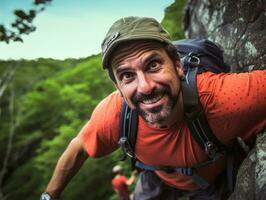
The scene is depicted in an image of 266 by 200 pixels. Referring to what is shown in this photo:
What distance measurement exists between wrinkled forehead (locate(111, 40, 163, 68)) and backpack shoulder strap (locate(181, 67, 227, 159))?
1.10 feet

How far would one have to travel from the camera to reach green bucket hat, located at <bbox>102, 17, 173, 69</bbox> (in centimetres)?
235

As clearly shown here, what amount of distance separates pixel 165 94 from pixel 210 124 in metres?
0.36

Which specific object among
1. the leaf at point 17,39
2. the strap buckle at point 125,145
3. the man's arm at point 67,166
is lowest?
the man's arm at point 67,166

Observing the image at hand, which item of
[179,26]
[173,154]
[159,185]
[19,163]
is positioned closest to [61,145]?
[19,163]

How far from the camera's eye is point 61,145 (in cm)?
1288

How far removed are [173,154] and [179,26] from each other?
3.54 metres

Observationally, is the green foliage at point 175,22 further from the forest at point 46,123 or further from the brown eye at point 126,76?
the forest at point 46,123

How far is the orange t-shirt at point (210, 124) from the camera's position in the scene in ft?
7.95

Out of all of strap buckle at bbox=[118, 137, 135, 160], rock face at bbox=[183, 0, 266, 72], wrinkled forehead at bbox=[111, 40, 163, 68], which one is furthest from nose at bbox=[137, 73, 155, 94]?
rock face at bbox=[183, 0, 266, 72]

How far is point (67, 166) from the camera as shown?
3.05 metres

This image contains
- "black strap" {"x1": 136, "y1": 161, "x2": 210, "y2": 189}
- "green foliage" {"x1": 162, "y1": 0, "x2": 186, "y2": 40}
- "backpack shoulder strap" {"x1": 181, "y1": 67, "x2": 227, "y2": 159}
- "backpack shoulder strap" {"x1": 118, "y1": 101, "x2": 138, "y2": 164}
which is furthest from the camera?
"green foliage" {"x1": 162, "y1": 0, "x2": 186, "y2": 40}

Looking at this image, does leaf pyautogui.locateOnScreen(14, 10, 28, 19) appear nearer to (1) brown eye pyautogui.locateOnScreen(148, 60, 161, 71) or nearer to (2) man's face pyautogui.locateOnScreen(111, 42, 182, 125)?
(2) man's face pyautogui.locateOnScreen(111, 42, 182, 125)

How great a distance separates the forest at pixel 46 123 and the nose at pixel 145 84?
814 cm

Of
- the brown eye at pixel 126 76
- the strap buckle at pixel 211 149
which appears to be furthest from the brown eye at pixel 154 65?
the strap buckle at pixel 211 149
